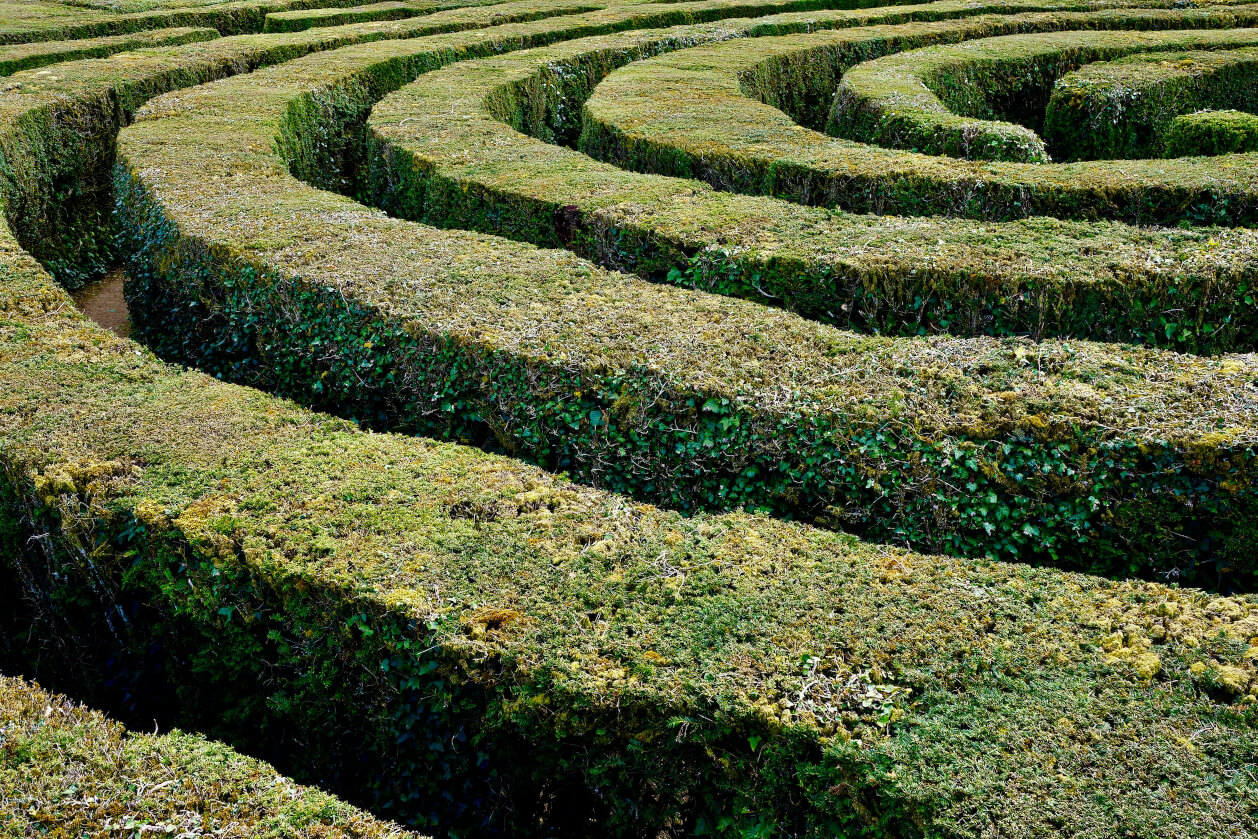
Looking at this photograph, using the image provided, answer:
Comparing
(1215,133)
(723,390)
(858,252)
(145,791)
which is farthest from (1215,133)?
(145,791)

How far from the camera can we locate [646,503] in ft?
19.8

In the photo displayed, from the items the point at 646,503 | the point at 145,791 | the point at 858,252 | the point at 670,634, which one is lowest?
the point at 646,503

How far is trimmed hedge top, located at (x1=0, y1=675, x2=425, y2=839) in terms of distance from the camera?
3.38 meters

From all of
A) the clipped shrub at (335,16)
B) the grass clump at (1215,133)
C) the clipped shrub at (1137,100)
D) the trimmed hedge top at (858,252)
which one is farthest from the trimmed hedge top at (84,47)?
the grass clump at (1215,133)

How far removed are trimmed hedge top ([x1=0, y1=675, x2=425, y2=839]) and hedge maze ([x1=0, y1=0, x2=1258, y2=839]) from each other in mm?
A: 16

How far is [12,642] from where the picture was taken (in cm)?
585

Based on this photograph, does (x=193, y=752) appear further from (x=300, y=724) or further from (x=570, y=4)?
(x=570, y=4)

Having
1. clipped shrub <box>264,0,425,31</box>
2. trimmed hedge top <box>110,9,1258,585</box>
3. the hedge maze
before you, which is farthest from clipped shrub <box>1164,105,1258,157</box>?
clipped shrub <box>264,0,425,31</box>

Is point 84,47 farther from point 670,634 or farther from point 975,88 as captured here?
point 670,634

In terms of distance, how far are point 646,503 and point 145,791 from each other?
327 centimetres

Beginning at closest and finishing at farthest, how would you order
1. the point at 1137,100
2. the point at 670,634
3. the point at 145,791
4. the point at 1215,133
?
the point at 145,791
the point at 670,634
the point at 1215,133
the point at 1137,100

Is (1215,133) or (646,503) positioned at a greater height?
(1215,133)

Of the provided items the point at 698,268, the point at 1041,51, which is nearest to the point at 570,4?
the point at 1041,51

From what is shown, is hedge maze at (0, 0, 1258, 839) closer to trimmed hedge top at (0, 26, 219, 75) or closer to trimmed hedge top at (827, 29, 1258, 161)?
trimmed hedge top at (827, 29, 1258, 161)
